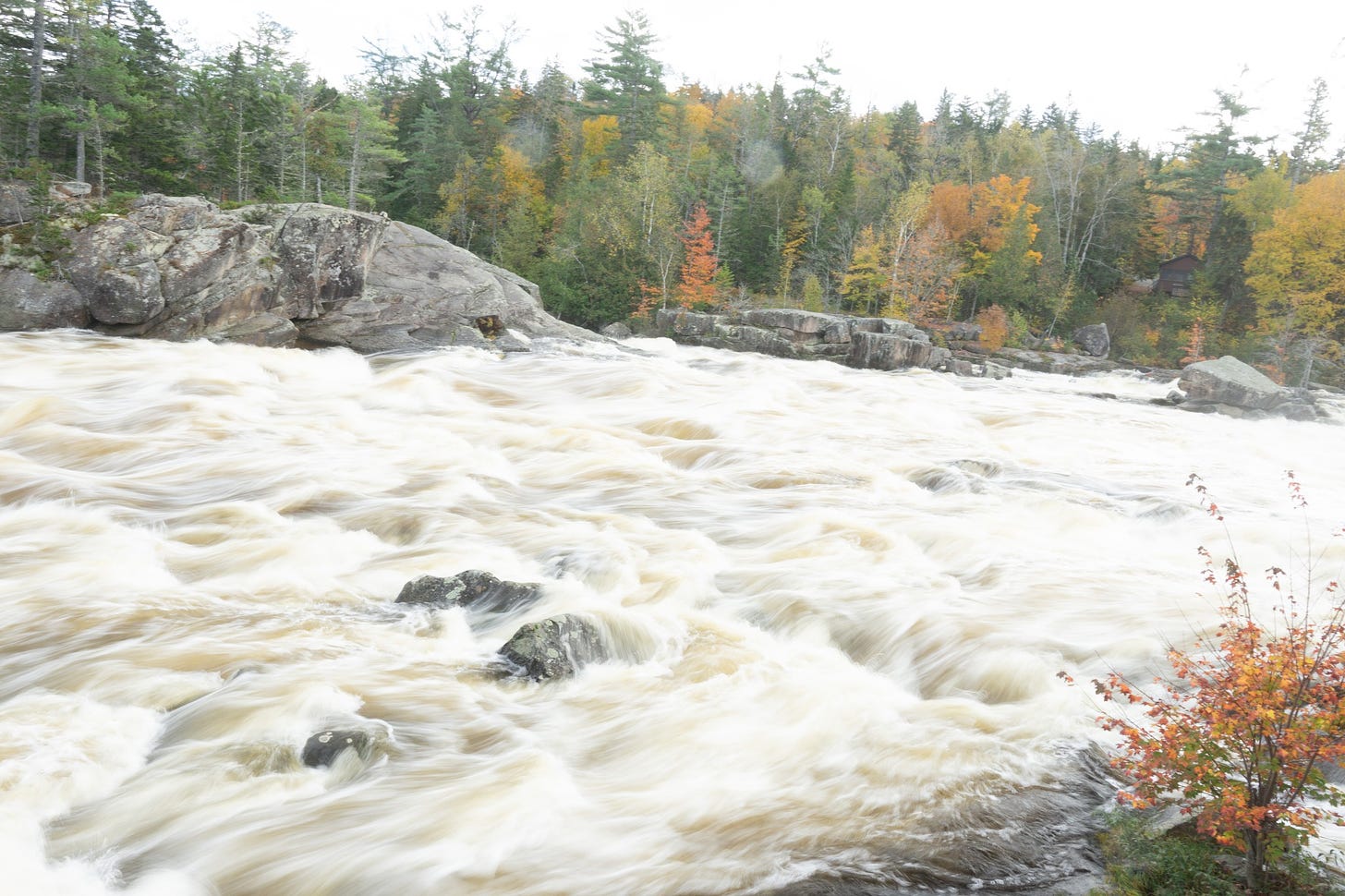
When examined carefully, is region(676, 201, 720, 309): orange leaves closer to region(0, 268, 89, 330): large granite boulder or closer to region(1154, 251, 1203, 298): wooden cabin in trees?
region(0, 268, 89, 330): large granite boulder

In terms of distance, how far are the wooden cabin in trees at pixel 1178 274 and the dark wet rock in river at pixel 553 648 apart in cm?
5979

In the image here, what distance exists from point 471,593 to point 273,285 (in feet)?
56.6

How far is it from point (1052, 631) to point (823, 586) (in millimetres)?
2045

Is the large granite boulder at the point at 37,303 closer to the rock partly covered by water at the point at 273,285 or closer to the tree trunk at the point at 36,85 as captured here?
the rock partly covered by water at the point at 273,285

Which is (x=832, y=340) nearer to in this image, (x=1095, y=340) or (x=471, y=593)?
(x=1095, y=340)

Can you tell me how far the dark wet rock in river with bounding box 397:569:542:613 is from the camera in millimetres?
6934

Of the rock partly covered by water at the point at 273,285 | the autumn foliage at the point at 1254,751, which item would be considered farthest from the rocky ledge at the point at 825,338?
the autumn foliage at the point at 1254,751

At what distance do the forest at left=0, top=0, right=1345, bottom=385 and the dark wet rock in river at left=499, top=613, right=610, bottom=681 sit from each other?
35420mm

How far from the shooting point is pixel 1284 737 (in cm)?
393

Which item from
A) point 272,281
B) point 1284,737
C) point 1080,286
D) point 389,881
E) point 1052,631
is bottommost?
point 389,881

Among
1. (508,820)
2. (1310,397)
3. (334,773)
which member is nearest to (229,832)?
(334,773)

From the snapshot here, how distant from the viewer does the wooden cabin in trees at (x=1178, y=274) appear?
2160 inches

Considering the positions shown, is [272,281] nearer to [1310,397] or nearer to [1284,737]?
[1284,737]

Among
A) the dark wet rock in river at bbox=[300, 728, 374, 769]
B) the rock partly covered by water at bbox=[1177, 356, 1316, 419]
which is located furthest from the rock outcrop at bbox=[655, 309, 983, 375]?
the dark wet rock in river at bbox=[300, 728, 374, 769]
